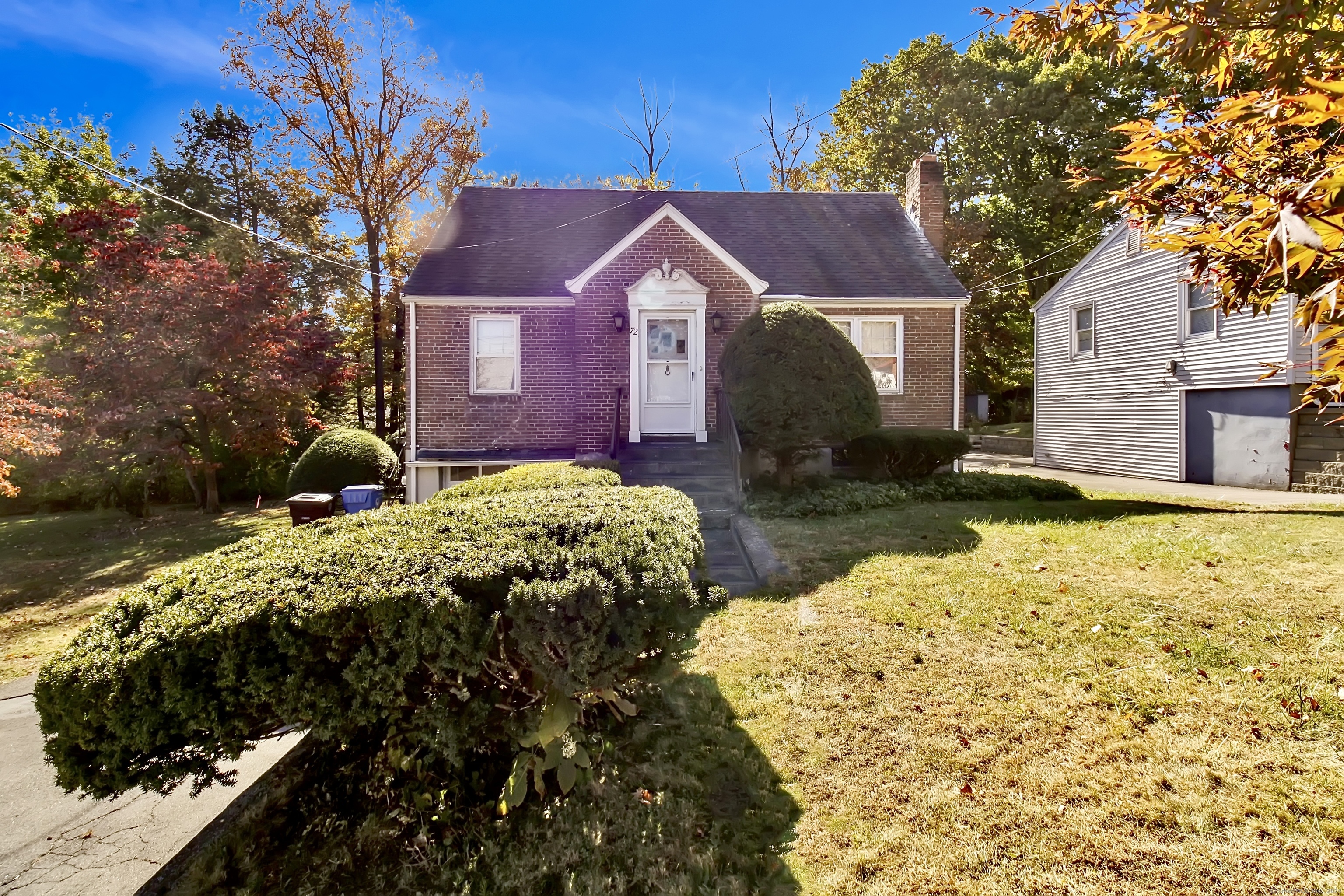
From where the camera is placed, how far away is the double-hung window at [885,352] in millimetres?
14242

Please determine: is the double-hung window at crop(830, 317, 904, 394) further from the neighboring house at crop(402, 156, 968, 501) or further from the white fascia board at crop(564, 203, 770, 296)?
the white fascia board at crop(564, 203, 770, 296)

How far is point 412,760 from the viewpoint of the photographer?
3.01 meters

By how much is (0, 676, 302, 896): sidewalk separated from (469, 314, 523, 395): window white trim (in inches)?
378

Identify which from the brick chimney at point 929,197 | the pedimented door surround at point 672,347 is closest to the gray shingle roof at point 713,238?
the brick chimney at point 929,197

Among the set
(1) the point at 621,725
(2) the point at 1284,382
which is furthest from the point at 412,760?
(2) the point at 1284,382

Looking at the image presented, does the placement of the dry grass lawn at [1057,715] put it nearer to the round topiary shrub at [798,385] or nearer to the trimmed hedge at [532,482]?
the trimmed hedge at [532,482]

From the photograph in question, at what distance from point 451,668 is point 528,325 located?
11.3 m

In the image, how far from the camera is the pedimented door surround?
41.5ft

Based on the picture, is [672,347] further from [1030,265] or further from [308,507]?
[1030,265]

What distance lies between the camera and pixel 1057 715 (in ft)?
12.5

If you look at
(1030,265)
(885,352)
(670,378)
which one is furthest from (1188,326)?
(1030,265)

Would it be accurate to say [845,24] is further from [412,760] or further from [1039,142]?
[1039,142]

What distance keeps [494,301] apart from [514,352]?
1084 mm

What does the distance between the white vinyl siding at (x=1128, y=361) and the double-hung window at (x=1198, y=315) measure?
9 cm
